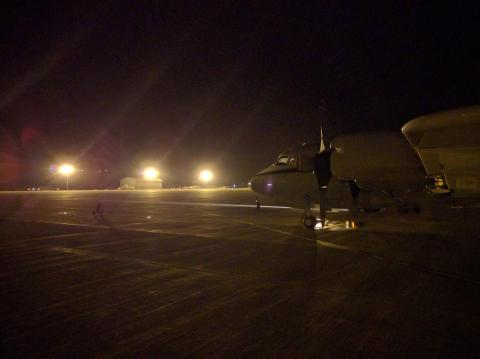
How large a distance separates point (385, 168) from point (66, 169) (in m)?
90.0

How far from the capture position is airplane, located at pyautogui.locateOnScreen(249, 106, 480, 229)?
8.91 meters

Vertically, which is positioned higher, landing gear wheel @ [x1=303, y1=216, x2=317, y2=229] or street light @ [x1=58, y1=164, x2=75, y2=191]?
street light @ [x1=58, y1=164, x2=75, y2=191]

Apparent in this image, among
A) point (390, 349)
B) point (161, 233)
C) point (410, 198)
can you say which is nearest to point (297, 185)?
point (410, 198)

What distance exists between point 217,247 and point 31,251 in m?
5.71

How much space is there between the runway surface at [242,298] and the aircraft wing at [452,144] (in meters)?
2.16

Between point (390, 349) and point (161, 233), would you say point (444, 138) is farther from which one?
point (161, 233)

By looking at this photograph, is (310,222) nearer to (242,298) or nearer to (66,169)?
(242,298)

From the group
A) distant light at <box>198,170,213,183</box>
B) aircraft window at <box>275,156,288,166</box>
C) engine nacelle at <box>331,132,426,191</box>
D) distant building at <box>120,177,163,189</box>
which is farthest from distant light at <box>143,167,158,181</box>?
engine nacelle at <box>331,132,426,191</box>

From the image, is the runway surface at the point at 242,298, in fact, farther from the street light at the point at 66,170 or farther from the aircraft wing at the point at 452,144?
the street light at the point at 66,170

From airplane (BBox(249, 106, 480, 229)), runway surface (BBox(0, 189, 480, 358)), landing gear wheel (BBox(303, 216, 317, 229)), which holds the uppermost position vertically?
airplane (BBox(249, 106, 480, 229))

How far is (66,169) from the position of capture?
88.2 meters

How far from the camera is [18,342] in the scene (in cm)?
455

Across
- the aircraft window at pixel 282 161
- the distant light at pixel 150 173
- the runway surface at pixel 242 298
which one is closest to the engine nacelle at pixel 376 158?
the runway surface at pixel 242 298

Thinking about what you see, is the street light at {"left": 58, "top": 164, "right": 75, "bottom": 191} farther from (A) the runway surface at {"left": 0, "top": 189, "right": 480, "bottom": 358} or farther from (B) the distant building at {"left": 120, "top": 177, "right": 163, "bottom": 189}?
(A) the runway surface at {"left": 0, "top": 189, "right": 480, "bottom": 358}
